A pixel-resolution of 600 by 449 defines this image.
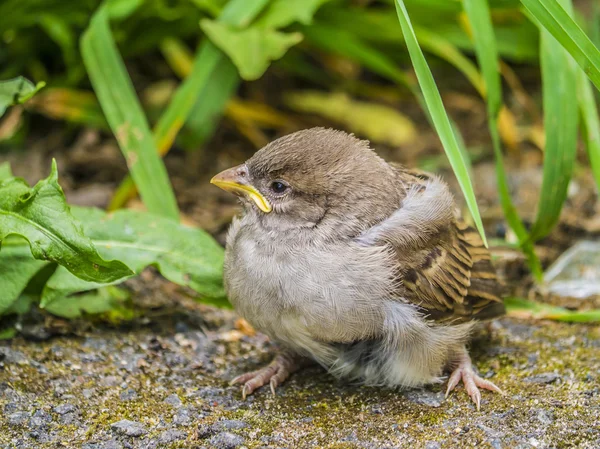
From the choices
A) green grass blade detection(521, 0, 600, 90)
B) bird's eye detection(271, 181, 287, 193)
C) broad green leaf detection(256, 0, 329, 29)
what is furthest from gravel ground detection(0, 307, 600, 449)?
broad green leaf detection(256, 0, 329, 29)

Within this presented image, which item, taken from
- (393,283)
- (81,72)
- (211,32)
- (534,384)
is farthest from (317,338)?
(81,72)

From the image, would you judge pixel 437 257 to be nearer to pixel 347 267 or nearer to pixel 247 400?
pixel 347 267

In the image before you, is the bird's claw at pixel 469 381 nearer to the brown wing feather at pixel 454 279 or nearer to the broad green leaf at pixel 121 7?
the brown wing feather at pixel 454 279

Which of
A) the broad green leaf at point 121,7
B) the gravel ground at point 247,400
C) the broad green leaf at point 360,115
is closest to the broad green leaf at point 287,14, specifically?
the broad green leaf at point 121,7

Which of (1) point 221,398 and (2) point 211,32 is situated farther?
(2) point 211,32

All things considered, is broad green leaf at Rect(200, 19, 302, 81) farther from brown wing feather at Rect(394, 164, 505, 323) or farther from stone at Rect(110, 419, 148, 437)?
stone at Rect(110, 419, 148, 437)

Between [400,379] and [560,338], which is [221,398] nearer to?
[400,379]
